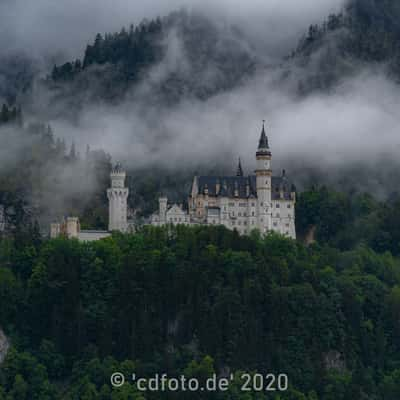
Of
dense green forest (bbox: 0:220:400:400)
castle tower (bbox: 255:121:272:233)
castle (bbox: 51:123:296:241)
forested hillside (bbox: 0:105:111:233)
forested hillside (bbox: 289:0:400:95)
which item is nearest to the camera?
dense green forest (bbox: 0:220:400:400)

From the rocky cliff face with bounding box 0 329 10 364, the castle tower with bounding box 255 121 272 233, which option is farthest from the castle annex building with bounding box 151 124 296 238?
the rocky cliff face with bounding box 0 329 10 364

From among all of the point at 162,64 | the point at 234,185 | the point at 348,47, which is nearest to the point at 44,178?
the point at 234,185

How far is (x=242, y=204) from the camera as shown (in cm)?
14688

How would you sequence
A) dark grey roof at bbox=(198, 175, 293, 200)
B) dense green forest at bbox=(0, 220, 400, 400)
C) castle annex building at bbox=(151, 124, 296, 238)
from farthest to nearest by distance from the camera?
dark grey roof at bbox=(198, 175, 293, 200), castle annex building at bbox=(151, 124, 296, 238), dense green forest at bbox=(0, 220, 400, 400)

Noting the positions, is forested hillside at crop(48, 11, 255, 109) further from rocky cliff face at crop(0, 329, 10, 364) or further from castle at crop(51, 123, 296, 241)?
rocky cliff face at crop(0, 329, 10, 364)

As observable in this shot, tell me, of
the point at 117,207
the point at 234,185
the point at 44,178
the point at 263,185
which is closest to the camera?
the point at 117,207

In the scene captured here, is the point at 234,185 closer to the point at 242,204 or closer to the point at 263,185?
the point at 242,204

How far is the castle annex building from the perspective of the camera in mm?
146125

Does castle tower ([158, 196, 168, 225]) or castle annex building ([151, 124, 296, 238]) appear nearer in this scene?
castle tower ([158, 196, 168, 225])

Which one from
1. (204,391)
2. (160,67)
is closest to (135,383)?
(204,391)

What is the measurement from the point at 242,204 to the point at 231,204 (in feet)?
2.83

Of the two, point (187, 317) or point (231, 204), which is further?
point (231, 204)

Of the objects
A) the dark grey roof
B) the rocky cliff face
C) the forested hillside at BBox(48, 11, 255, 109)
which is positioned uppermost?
the forested hillside at BBox(48, 11, 255, 109)

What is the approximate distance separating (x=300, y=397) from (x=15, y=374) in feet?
65.4
